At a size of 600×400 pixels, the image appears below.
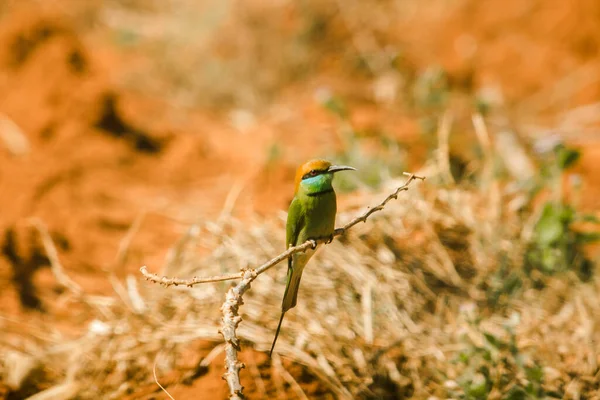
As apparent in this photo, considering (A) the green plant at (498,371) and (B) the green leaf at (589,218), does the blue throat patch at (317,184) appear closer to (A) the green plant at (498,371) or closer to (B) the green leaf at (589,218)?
(A) the green plant at (498,371)

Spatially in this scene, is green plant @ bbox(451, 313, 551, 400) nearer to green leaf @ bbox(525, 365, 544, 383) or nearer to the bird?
green leaf @ bbox(525, 365, 544, 383)

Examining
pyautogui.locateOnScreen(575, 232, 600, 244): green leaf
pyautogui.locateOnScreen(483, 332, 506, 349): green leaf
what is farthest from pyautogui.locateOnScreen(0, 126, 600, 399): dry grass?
pyautogui.locateOnScreen(575, 232, 600, 244): green leaf

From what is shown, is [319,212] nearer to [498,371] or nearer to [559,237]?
[498,371]

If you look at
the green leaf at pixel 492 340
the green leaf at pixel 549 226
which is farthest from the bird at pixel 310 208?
the green leaf at pixel 549 226

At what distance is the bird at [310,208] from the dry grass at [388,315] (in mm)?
589

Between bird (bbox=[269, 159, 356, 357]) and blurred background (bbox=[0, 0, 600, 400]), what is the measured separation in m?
0.58

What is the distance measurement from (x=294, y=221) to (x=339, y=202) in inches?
62.2

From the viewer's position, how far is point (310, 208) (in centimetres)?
182

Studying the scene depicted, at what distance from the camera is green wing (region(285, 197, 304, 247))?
183 cm

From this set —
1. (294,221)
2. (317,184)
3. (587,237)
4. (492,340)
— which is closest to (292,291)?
(294,221)

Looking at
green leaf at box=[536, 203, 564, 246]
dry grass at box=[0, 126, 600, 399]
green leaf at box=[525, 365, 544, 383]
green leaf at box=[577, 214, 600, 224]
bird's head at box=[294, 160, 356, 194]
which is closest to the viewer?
bird's head at box=[294, 160, 356, 194]

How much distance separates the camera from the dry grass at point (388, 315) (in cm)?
232

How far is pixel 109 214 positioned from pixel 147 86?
367 cm

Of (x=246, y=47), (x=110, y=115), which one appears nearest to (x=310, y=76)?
(x=246, y=47)
